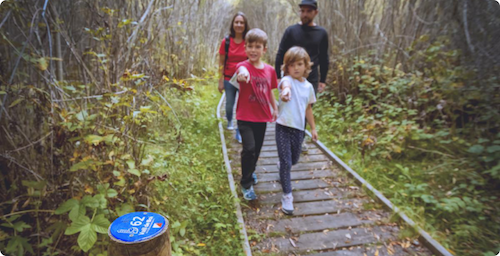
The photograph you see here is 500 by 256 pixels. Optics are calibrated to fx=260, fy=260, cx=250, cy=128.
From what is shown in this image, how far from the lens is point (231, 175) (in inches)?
152

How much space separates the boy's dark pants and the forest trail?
0.44m

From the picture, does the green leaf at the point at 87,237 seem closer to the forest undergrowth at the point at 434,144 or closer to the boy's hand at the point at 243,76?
the boy's hand at the point at 243,76

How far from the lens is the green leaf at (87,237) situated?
5.55 feet

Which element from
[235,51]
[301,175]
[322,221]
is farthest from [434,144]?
[235,51]

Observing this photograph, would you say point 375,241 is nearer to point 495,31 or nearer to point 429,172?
point 429,172

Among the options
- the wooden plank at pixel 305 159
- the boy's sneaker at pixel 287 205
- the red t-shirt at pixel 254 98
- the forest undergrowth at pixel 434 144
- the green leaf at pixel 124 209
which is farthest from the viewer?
the wooden plank at pixel 305 159

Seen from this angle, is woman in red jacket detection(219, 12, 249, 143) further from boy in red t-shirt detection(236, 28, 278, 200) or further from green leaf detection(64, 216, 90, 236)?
green leaf detection(64, 216, 90, 236)

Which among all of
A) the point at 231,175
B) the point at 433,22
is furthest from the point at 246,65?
the point at 433,22

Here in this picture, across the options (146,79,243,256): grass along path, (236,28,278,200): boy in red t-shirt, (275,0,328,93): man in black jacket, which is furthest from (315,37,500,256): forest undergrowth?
(146,79,243,256): grass along path

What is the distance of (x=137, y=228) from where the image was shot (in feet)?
4.10

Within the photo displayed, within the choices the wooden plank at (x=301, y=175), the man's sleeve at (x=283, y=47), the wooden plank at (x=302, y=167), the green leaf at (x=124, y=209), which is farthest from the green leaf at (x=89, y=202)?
the man's sleeve at (x=283, y=47)

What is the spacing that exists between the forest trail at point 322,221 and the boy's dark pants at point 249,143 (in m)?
0.44

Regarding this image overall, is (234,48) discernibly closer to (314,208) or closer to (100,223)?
(314,208)

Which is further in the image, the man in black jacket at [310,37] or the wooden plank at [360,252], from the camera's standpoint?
the man in black jacket at [310,37]
